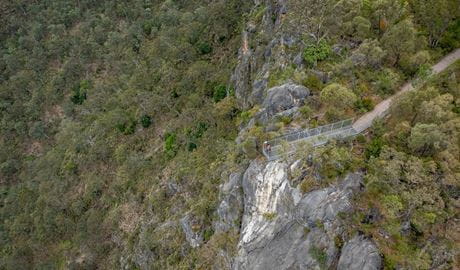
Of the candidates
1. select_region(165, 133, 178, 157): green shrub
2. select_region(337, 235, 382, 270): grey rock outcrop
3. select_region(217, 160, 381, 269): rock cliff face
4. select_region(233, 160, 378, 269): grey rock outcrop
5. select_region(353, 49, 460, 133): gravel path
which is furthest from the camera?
select_region(165, 133, 178, 157): green shrub

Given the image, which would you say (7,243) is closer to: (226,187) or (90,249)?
(90,249)

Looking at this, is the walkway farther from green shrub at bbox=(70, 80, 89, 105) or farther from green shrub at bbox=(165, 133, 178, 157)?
green shrub at bbox=(70, 80, 89, 105)

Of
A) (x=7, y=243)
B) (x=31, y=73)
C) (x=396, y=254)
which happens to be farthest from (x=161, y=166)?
(x=31, y=73)

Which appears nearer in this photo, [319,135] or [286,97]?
[319,135]

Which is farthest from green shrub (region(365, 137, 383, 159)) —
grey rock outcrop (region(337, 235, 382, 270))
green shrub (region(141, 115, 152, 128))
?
green shrub (region(141, 115, 152, 128))

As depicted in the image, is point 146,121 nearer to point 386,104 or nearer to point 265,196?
point 265,196

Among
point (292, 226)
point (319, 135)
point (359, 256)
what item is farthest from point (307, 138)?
point (359, 256)

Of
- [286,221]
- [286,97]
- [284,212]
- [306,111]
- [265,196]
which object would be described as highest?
[286,97]

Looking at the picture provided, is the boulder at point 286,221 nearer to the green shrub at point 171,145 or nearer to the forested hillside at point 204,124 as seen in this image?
the forested hillside at point 204,124
